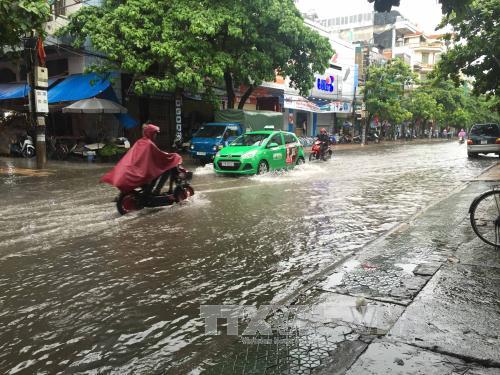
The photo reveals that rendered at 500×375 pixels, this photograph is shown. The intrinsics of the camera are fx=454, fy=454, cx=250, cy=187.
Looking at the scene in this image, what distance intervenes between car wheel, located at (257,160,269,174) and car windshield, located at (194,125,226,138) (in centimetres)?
447

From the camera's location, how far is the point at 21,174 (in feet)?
47.7

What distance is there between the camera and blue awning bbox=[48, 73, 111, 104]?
19203mm

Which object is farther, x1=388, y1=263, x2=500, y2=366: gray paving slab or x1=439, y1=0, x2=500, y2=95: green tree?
x1=439, y1=0, x2=500, y2=95: green tree

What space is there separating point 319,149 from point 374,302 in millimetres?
17060

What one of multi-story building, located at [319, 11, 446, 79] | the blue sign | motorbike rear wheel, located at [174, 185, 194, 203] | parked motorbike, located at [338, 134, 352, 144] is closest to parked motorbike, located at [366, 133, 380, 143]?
parked motorbike, located at [338, 134, 352, 144]

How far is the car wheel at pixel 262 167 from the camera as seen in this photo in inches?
563

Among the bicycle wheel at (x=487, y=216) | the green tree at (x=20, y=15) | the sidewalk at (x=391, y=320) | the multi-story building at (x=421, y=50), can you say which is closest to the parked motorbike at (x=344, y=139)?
the multi-story building at (x=421, y=50)

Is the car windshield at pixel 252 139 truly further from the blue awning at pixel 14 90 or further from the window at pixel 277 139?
the blue awning at pixel 14 90

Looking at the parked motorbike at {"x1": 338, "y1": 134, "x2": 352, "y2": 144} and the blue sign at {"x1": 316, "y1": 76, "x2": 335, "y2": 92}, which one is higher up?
the blue sign at {"x1": 316, "y1": 76, "x2": 335, "y2": 92}

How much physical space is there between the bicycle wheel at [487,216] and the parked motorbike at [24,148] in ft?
64.3

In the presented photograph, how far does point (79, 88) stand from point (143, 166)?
13628 millimetres

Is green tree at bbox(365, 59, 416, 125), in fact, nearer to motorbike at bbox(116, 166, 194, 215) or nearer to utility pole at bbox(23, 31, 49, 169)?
utility pole at bbox(23, 31, 49, 169)

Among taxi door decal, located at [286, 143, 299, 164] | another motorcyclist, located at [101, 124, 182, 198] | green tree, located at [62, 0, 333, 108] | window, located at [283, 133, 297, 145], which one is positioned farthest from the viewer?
green tree, located at [62, 0, 333, 108]

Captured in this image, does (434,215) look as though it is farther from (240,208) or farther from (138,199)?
(138,199)
